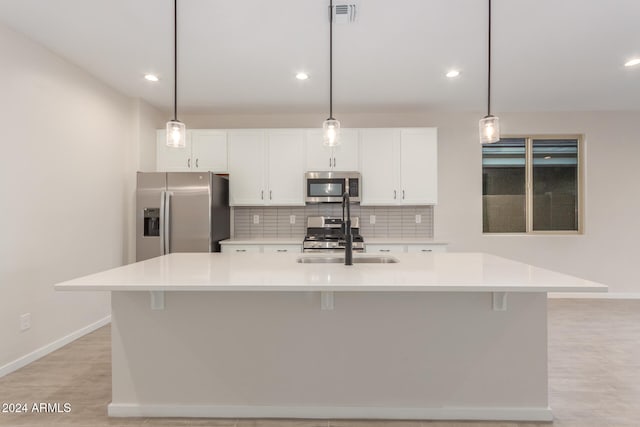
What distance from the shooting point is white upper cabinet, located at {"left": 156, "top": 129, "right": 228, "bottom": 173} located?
4.45 m

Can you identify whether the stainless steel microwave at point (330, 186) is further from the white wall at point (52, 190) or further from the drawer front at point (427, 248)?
the white wall at point (52, 190)

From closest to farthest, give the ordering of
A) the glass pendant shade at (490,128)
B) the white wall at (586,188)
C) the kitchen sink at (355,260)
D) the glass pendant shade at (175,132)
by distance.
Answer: the glass pendant shade at (490,128)
the glass pendant shade at (175,132)
the kitchen sink at (355,260)
the white wall at (586,188)

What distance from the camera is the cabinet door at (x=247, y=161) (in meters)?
4.45

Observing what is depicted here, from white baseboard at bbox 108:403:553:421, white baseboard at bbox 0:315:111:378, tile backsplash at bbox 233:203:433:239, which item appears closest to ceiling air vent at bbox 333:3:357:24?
white baseboard at bbox 108:403:553:421

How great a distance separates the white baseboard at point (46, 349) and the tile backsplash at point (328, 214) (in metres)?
1.92

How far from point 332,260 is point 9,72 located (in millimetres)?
2759

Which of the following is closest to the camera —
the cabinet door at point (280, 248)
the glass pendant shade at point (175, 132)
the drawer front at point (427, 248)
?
the glass pendant shade at point (175, 132)

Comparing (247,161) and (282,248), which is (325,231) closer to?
(282,248)

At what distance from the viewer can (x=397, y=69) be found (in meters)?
3.31

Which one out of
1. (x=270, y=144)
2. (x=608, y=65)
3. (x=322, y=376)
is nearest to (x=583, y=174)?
(x=608, y=65)

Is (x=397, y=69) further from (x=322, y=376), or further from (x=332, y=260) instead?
(x=322, y=376)

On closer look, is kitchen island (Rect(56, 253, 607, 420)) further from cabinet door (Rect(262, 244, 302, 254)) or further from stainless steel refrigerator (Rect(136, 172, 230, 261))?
cabinet door (Rect(262, 244, 302, 254))

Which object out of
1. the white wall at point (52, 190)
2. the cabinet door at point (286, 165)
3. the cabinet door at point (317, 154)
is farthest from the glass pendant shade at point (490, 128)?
the white wall at point (52, 190)

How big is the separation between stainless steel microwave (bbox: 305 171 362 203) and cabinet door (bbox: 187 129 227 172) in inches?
43.5
